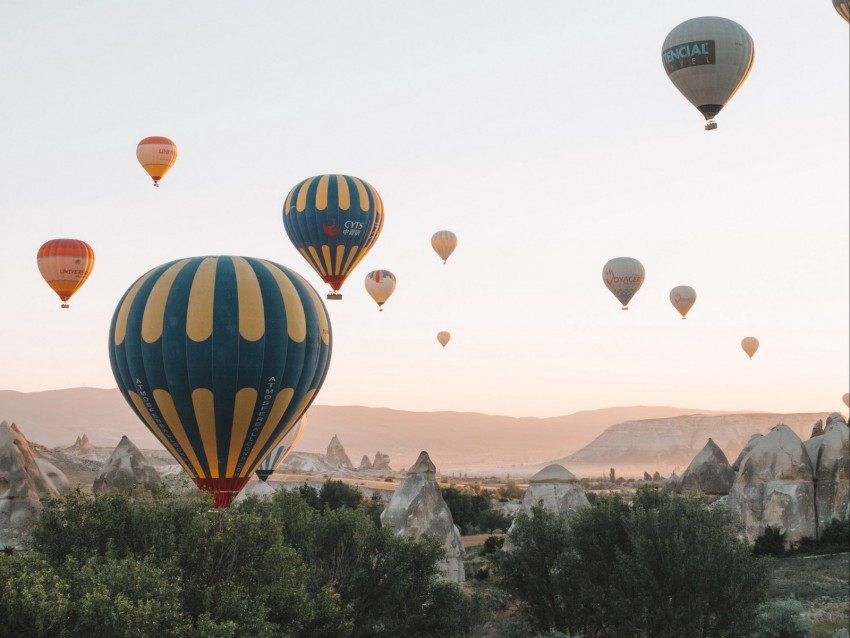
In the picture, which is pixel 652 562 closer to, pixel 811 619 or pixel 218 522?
pixel 811 619

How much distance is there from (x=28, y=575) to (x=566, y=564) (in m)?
12.4

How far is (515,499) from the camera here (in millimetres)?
65562

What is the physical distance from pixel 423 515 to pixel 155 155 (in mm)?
25161

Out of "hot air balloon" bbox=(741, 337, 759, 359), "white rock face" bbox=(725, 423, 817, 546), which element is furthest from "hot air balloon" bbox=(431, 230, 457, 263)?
"hot air balloon" bbox=(741, 337, 759, 359)

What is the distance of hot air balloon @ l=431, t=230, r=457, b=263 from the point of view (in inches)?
2379

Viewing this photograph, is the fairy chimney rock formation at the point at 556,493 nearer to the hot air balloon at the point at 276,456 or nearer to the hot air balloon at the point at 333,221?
the hot air balloon at the point at 333,221

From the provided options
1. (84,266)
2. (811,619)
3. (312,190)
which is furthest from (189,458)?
(84,266)

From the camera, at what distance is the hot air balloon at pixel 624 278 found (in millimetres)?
56344

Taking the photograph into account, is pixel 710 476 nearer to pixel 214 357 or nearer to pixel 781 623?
pixel 781 623

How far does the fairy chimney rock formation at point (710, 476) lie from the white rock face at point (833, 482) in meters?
6.23

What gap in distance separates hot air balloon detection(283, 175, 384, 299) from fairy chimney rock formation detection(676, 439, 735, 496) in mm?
16616

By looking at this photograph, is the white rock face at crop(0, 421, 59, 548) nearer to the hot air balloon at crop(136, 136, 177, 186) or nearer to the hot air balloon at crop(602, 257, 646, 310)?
the hot air balloon at crop(136, 136, 177, 186)

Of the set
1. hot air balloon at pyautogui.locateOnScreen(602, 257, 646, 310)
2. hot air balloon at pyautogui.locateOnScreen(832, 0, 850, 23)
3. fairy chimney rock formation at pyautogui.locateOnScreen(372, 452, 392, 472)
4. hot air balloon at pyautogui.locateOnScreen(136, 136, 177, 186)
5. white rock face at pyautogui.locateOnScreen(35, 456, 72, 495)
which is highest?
hot air balloon at pyautogui.locateOnScreen(832, 0, 850, 23)

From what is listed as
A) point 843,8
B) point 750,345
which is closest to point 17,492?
point 843,8
